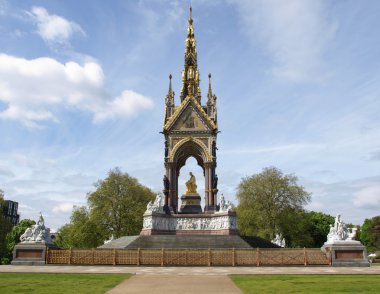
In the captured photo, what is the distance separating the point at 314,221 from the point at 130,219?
38.5 m

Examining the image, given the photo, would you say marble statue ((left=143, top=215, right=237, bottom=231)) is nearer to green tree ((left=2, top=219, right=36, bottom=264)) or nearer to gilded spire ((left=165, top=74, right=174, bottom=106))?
gilded spire ((left=165, top=74, right=174, bottom=106))

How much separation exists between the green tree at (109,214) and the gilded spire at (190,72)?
2208 centimetres

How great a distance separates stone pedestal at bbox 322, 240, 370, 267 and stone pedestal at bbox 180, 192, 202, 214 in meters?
14.1

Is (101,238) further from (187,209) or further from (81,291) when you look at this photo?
(81,291)

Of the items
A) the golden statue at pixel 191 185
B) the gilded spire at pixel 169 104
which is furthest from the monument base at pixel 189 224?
the gilded spire at pixel 169 104

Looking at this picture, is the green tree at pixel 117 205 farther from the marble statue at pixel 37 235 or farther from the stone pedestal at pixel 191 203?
the marble statue at pixel 37 235

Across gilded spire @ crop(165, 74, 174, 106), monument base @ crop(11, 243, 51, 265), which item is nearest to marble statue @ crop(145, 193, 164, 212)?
gilded spire @ crop(165, 74, 174, 106)

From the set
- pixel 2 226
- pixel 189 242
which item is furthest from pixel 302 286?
pixel 2 226

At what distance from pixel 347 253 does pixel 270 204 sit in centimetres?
3026

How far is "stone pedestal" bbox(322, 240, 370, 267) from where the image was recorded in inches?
981

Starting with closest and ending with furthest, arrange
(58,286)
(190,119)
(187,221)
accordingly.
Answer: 1. (58,286)
2. (187,221)
3. (190,119)

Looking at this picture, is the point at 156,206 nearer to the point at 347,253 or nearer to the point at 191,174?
the point at 191,174

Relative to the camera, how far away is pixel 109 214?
5534cm

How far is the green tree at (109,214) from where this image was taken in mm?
53406
